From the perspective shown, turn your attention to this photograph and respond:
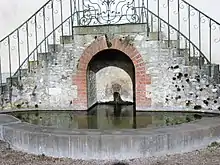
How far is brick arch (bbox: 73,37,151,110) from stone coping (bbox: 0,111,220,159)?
2.70m

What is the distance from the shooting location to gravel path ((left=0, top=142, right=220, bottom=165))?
5.09m

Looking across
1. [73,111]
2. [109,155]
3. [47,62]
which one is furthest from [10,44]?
[109,155]

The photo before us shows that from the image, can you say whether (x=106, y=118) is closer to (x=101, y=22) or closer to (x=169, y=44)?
(x=169, y=44)

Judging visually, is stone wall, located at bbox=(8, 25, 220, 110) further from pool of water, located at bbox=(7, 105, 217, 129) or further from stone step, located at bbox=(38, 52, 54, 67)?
pool of water, located at bbox=(7, 105, 217, 129)

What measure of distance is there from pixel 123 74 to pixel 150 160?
410 centimetres

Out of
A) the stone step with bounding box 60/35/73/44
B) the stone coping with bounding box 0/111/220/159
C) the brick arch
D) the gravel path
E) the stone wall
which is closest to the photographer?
the gravel path

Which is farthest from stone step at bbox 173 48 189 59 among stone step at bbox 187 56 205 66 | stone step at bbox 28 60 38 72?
stone step at bbox 28 60 38 72

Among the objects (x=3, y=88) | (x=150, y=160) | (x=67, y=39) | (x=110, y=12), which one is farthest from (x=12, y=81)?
(x=150, y=160)

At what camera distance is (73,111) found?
845cm

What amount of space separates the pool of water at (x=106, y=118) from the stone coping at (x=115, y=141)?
2.70 feet

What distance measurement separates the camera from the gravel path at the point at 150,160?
5.09m

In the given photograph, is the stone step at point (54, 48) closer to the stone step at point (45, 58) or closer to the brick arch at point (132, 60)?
the stone step at point (45, 58)

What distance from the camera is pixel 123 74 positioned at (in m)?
9.07

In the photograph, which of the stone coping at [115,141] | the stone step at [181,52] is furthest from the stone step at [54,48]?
the stone coping at [115,141]
